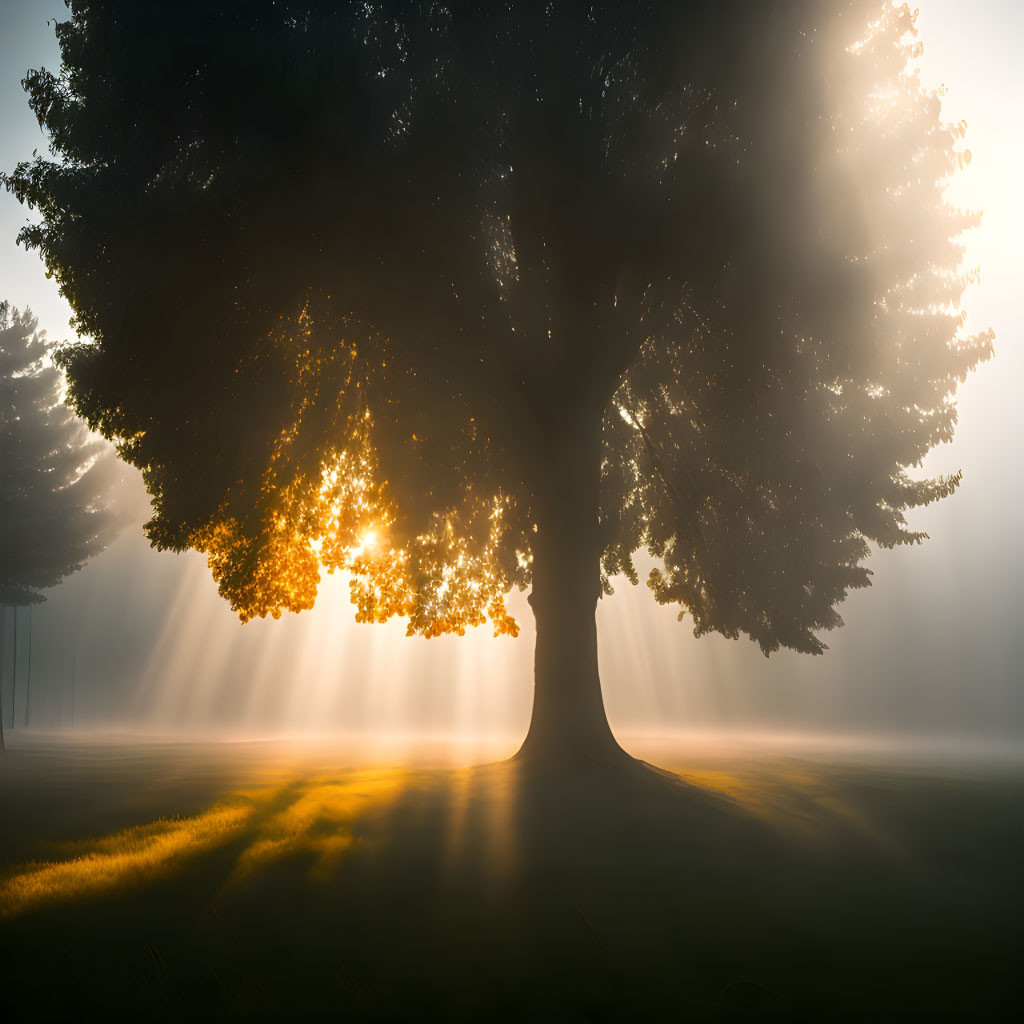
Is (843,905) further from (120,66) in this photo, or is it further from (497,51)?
(120,66)

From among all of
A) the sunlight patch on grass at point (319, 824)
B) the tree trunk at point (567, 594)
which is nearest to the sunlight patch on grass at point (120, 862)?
the sunlight patch on grass at point (319, 824)

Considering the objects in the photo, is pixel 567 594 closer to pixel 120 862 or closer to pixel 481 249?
pixel 481 249

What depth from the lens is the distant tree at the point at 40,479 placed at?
2823 centimetres

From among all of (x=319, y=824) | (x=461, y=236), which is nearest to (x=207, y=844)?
(x=319, y=824)

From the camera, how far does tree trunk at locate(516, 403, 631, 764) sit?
1280 cm

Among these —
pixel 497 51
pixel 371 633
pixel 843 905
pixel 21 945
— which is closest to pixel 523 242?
pixel 497 51

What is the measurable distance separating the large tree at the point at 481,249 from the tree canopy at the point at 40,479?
58.2 ft

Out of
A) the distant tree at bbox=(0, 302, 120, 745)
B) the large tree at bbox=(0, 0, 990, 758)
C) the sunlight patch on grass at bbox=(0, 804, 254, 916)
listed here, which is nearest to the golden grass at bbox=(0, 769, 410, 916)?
the sunlight patch on grass at bbox=(0, 804, 254, 916)

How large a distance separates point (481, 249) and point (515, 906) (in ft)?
30.4

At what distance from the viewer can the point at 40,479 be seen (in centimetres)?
2936

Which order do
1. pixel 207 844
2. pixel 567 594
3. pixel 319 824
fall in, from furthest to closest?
pixel 567 594 < pixel 319 824 < pixel 207 844

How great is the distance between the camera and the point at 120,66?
1034cm

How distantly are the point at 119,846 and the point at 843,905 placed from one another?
8.09 metres

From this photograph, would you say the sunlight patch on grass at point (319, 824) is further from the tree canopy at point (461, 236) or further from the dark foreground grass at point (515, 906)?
the tree canopy at point (461, 236)
